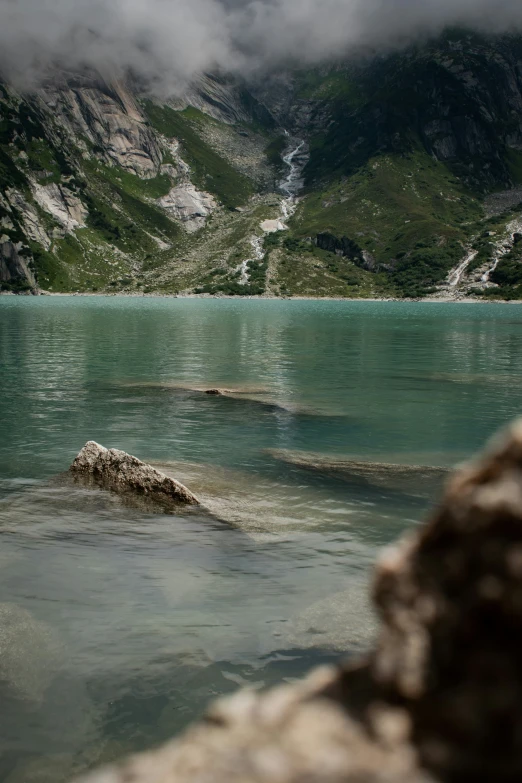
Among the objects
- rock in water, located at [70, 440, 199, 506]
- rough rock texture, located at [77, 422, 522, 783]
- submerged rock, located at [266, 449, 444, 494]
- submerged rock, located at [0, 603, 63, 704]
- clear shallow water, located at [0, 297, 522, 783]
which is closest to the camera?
rough rock texture, located at [77, 422, 522, 783]

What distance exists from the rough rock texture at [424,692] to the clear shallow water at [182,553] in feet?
20.7

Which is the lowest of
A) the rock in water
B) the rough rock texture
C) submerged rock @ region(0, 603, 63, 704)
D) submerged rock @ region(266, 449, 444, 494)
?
submerged rock @ region(0, 603, 63, 704)

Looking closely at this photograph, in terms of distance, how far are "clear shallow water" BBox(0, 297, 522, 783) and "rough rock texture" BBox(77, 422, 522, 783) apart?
6.32m

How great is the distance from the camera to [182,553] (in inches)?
543

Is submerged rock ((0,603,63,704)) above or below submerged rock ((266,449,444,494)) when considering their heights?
below

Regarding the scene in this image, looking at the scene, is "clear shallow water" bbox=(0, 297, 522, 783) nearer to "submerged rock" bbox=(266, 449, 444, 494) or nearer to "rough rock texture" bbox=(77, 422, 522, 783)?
"submerged rock" bbox=(266, 449, 444, 494)

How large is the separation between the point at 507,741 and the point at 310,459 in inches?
828

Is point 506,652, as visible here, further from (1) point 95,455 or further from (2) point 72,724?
(1) point 95,455

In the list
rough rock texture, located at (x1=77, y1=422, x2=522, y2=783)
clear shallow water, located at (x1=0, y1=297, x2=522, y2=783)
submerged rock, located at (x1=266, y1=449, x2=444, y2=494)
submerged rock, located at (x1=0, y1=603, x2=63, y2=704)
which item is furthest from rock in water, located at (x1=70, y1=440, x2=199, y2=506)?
rough rock texture, located at (x1=77, y1=422, x2=522, y2=783)

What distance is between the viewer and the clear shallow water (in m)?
8.91

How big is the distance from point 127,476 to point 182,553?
15.6ft

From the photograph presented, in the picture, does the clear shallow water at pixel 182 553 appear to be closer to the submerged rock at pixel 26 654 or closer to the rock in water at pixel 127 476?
the submerged rock at pixel 26 654

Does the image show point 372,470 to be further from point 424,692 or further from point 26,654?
point 424,692

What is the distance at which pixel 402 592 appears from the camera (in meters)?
2.52
